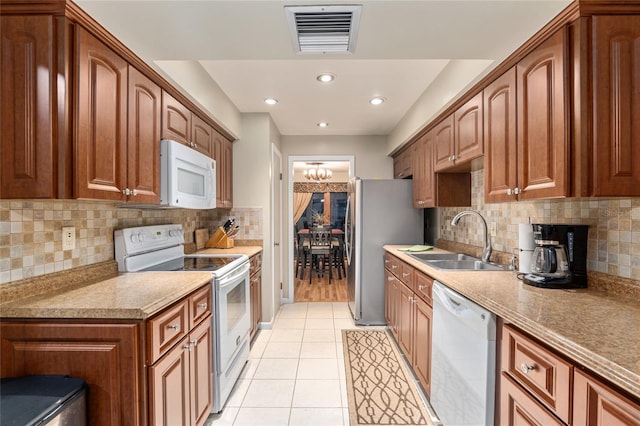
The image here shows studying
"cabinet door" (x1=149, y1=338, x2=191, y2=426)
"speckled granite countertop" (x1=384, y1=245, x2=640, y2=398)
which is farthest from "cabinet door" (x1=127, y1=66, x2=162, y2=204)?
"speckled granite countertop" (x1=384, y1=245, x2=640, y2=398)

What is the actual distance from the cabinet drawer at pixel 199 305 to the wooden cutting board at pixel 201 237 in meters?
1.32

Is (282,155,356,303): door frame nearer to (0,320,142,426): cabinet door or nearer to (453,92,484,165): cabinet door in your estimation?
(453,92,484,165): cabinet door

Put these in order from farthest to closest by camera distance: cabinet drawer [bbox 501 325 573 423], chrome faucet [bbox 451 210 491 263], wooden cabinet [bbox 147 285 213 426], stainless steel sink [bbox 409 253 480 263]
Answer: stainless steel sink [bbox 409 253 480 263] < chrome faucet [bbox 451 210 491 263] < wooden cabinet [bbox 147 285 213 426] < cabinet drawer [bbox 501 325 573 423]

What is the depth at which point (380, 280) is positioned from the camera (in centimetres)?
348

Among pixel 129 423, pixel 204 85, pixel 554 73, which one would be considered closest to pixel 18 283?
pixel 129 423

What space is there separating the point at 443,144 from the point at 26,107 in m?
2.57

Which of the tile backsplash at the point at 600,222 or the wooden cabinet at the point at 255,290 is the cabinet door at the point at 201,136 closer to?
the wooden cabinet at the point at 255,290

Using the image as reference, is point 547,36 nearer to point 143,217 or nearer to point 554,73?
point 554,73

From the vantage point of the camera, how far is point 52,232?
1525 millimetres

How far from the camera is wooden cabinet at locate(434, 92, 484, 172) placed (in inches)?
81.5

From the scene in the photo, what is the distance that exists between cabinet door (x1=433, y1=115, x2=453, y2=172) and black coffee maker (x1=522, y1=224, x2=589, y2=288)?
107 cm

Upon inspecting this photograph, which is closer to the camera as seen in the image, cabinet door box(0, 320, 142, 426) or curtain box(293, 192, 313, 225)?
cabinet door box(0, 320, 142, 426)

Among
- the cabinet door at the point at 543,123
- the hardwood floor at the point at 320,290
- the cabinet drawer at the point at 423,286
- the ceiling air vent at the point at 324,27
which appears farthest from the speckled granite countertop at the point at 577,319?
the hardwood floor at the point at 320,290

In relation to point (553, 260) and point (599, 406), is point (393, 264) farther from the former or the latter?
point (599, 406)
